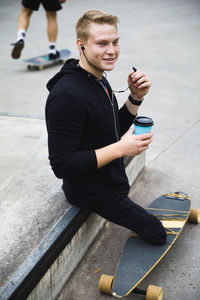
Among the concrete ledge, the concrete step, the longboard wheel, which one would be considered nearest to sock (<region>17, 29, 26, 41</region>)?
the concrete step

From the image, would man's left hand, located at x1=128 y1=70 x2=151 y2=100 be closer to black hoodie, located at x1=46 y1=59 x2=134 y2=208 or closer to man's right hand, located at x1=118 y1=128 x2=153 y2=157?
black hoodie, located at x1=46 y1=59 x2=134 y2=208

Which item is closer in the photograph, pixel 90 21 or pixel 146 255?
pixel 90 21

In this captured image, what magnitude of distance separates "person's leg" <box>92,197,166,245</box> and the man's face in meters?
0.83

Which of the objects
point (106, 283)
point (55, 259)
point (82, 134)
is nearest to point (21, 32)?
point (82, 134)

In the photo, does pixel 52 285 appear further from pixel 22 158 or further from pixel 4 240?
pixel 22 158

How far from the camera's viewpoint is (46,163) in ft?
10.5

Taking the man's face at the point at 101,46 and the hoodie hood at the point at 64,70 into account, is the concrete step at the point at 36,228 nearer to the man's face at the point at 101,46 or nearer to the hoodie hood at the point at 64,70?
the hoodie hood at the point at 64,70

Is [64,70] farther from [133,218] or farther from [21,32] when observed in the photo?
[21,32]

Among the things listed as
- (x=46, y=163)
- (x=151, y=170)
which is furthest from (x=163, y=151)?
(x=46, y=163)

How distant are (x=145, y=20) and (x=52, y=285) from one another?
28.0 ft

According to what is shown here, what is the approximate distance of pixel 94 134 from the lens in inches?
91.0

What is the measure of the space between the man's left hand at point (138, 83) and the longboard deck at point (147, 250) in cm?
83

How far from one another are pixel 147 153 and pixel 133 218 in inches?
63.8

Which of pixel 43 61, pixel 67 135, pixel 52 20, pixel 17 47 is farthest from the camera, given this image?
pixel 43 61
